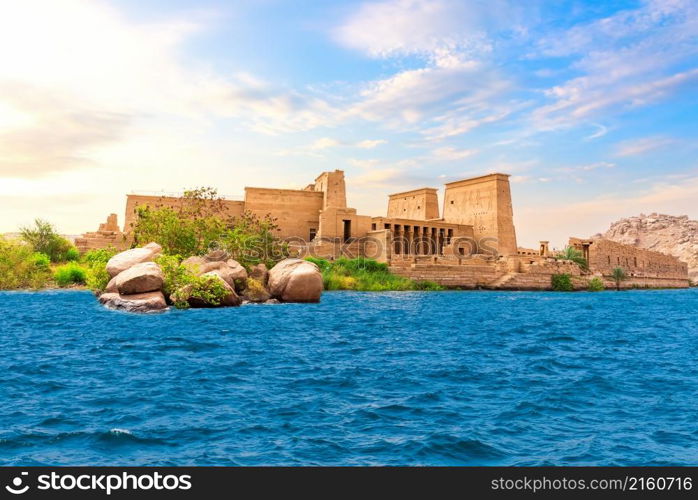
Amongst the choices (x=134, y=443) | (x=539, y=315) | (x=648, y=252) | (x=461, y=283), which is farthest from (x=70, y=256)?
(x=648, y=252)

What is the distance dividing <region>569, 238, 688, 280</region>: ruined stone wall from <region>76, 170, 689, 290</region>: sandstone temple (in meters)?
0.12

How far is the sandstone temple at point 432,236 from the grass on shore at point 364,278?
1.10 meters

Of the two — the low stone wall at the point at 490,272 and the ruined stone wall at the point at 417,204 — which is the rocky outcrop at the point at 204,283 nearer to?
the low stone wall at the point at 490,272

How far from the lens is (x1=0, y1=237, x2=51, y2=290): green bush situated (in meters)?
31.7

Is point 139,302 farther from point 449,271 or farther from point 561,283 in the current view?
point 561,283

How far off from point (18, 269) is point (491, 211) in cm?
4106

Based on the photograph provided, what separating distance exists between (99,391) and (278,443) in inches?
147

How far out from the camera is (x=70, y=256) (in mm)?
39344

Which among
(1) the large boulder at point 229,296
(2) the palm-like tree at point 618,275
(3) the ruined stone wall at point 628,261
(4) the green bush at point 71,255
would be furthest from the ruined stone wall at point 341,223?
(1) the large boulder at point 229,296

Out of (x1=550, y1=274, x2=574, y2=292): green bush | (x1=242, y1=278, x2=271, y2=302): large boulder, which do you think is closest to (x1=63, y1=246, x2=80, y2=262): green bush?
(x1=242, y1=278, x2=271, y2=302): large boulder

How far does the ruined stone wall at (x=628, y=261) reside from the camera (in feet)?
191

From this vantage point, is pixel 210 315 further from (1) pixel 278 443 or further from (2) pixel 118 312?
(1) pixel 278 443

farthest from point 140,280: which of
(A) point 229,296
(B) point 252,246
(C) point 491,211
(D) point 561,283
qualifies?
(C) point 491,211
